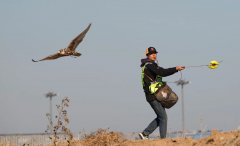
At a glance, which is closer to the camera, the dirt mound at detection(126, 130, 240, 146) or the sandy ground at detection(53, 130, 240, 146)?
the dirt mound at detection(126, 130, 240, 146)

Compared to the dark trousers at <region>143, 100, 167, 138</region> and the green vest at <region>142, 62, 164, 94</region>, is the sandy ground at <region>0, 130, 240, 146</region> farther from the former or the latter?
the green vest at <region>142, 62, 164, 94</region>

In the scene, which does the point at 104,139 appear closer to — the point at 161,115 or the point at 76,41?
the point at 161,115

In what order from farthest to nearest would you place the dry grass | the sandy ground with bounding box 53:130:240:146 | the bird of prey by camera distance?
1. the bird of prey
2. the dry grass
3. the sandy ground with bounding box 53:130:240:146

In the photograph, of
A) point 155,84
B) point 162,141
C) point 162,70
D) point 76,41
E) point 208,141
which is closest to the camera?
point 208,141

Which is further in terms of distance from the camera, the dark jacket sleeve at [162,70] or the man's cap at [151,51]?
the man's cap at [151,51]

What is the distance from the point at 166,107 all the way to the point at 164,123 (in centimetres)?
28

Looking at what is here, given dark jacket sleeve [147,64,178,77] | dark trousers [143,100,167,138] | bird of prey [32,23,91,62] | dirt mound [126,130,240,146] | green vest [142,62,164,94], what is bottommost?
dirt mound [126,130,240,146]

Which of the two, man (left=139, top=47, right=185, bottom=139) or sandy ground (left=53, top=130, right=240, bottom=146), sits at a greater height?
man (left=139, top=47, right=185, bottom=139)

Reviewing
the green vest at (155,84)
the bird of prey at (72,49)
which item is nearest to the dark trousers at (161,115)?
the green vest at (155,84)

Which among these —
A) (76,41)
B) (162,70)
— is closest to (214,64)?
(162,70)

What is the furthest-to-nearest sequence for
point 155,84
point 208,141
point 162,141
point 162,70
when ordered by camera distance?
point 155,84 < point 162,70 < point 162,141 < point 208,141

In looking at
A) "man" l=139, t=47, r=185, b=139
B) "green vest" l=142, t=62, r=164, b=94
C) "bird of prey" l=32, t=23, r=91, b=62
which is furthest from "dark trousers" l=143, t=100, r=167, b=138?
"bird of prey" l=32, t=23, r=91, b=62

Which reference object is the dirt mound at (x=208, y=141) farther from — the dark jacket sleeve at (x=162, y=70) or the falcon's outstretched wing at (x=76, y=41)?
the falcon's outstretched wing at (x=76, y=41)

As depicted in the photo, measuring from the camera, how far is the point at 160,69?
10586 millimetres
